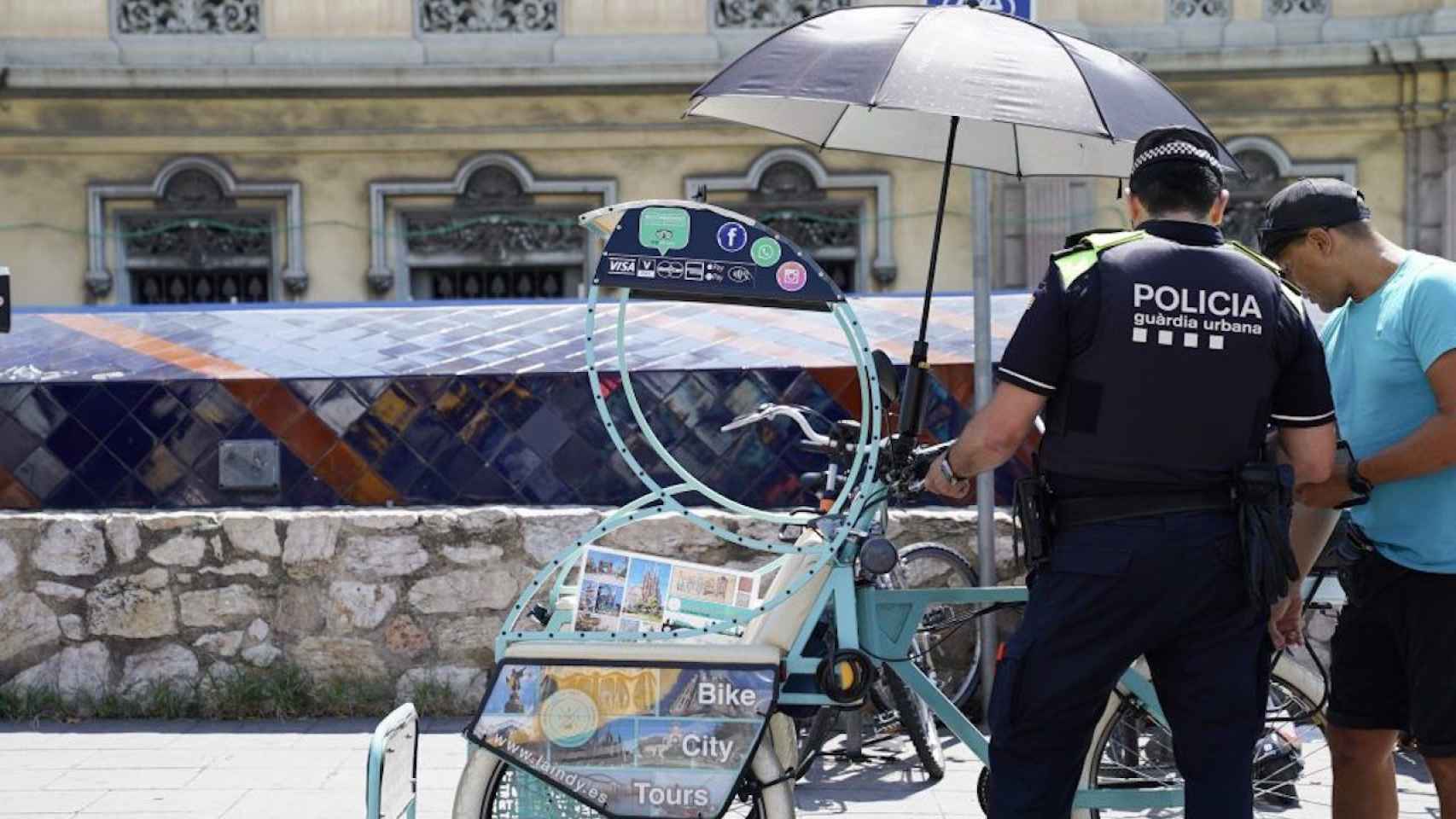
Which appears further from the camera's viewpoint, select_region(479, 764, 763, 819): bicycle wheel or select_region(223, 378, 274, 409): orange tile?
select_region(223, 378, 274, 409): orange tile

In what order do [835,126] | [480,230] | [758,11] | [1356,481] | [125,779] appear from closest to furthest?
[1356,481]
[835,126]
[125,779]
[758,11]
[480,230]

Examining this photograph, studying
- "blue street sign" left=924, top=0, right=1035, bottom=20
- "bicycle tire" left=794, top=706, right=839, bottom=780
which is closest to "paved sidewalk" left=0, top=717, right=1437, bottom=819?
"bicycle tire" left=794, top=706, right=839, bottom=780

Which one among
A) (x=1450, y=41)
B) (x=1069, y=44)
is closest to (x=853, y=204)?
(x=1450, y=41)

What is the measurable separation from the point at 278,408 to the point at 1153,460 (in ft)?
13.1

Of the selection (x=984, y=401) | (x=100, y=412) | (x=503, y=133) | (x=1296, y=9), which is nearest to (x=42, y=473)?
(x=100, y=412)

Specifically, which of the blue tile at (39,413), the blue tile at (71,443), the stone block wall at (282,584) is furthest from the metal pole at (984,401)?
the blue tile at (39,413)

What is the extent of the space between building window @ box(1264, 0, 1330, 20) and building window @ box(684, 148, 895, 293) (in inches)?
174

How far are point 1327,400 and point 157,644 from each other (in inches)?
177

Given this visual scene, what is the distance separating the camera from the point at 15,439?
21.5 ft

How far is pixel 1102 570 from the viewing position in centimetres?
346

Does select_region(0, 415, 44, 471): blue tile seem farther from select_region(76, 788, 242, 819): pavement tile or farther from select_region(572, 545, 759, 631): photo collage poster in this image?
select_region(572, 545, 759, 631): photo collage poster

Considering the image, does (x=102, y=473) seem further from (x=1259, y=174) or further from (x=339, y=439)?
(x=1259, y=174)

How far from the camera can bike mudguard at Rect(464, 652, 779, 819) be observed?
13.0 ft

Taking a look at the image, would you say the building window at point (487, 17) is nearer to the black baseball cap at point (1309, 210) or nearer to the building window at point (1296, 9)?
the building window at point (1296, 9)
